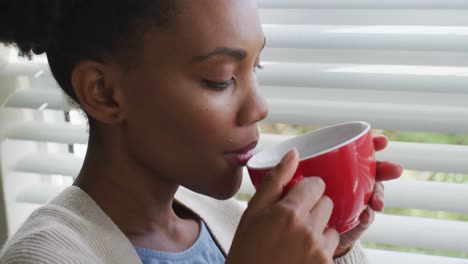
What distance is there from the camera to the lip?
0.95 m

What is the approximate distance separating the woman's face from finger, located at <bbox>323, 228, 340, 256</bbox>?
0.47ft

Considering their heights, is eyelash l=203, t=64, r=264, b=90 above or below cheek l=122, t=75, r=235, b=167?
above

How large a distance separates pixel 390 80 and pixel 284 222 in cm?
42

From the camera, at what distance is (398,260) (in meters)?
1.25

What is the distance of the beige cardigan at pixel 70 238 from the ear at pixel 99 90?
11 cm

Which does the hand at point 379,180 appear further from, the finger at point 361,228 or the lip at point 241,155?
the lip at point 241,155

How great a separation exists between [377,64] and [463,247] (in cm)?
31

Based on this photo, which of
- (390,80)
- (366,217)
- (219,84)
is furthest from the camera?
(390,80)

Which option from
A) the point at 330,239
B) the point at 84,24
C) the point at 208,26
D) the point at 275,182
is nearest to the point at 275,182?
the point at 275,182

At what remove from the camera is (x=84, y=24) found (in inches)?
36.8

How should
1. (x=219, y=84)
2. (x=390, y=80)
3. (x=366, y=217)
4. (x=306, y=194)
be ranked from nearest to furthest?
1. (x=306, y=194)
2. (x=219, y=84)
3. (x=366, y=217)
4. (x=390, y=80)

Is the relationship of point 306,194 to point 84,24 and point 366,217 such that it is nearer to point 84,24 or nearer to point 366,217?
point 366,217

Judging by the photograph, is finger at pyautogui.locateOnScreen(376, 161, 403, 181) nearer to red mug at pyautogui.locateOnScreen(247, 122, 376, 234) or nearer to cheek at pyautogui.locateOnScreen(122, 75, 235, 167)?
red mug at pyautogui.locateOnScreen(247, 122, 376, 234)

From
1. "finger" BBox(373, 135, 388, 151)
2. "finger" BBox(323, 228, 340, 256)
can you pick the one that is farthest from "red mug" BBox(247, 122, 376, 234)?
"finger" BBox(373, 135, 388, 151)
